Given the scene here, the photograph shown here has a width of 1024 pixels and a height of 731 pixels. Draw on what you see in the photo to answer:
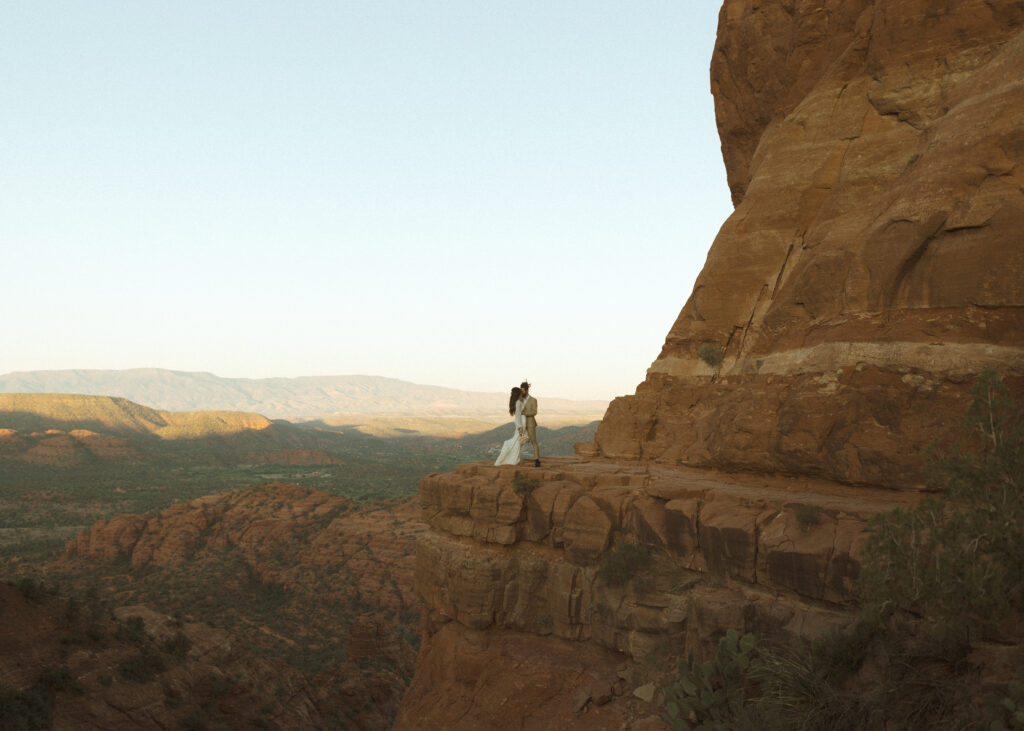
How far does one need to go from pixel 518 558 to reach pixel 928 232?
8.14m

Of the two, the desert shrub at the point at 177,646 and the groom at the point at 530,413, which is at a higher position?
the groom at the point at 530,413

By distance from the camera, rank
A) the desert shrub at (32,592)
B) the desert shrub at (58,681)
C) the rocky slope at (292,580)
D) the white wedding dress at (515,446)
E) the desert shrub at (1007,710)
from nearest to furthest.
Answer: the desert shrub at (1007,710) < the desert shrub at (58,681) < the white wedding dress at (515,446) < the desert shrub at (32,592) < the rocky slope at (292,580)

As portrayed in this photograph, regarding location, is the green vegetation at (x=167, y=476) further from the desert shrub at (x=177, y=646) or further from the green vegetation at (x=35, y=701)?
the green vegetation at (x=35, y=701)

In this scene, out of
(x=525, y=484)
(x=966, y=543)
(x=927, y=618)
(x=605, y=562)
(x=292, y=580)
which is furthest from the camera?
(x=292, y=580)

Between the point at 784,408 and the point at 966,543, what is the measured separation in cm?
403

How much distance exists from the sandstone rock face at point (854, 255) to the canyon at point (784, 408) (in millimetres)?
37

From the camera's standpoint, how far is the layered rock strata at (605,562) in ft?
26.2

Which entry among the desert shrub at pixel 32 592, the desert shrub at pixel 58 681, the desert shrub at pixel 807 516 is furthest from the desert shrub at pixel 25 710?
the desert shrub at pixel 807 516

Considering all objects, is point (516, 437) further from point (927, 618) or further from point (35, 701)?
point (35, 701)

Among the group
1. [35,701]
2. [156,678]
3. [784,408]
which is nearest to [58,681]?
[35,701]

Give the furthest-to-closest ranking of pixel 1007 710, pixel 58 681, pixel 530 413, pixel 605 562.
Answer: pixel 530 413 → pixel 58 681 → pixel 605 562 → pixel 1007 710

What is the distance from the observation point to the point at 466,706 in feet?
35.8

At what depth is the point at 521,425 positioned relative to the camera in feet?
43.6

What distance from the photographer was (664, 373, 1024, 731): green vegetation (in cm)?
576
